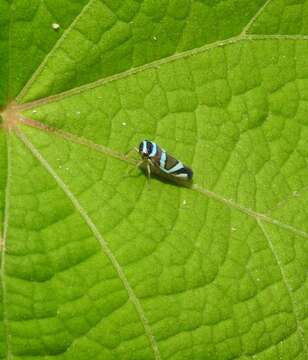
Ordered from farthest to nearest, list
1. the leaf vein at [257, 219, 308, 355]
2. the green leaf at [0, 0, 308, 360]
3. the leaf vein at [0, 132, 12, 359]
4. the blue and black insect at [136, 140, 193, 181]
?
the leaf vein at [257, 219, 308, 355] < the blue and black insect at [136, 140, 193, 181] < the green leaf at [0, 0, 308, 360] < the leaf vein at [0, 132, 12, 359]

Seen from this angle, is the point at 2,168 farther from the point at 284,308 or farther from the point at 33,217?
the point at 284,308

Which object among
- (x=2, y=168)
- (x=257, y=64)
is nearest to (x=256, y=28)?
(x=257, y=64)

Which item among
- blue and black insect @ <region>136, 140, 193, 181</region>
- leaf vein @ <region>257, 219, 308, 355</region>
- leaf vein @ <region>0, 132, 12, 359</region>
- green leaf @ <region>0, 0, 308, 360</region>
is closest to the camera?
leaf vein @ <region>0, 132, 12, 359</region>

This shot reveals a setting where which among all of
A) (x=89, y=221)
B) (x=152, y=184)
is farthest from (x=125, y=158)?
(x=89, y=221)

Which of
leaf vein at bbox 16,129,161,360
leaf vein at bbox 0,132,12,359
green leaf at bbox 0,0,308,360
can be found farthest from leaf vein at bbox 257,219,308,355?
leaf vein at bbox 0,132,12,359

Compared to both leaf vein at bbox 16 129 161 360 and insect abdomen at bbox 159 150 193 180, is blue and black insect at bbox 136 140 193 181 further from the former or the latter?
leaf vein at bbox 16 129 161 360

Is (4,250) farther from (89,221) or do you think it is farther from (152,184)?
(152,184)

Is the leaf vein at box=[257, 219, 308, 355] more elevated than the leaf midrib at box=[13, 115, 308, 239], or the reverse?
the leaf midrib at box=[13, 115, 308, 239]
